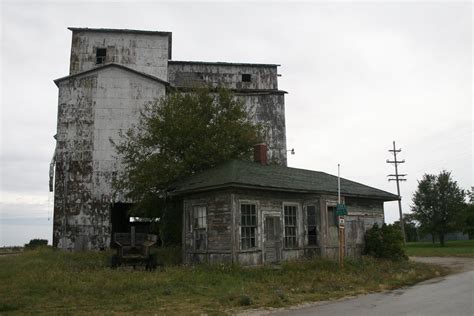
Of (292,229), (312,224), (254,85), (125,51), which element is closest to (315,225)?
(312,224)

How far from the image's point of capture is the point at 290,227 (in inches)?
760

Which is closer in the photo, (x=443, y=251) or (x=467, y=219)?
(x=443, y=251)

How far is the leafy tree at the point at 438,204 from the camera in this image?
50562 mm

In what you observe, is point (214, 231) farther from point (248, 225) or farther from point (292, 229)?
point (292, 229)

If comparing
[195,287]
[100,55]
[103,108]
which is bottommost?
[195,287]

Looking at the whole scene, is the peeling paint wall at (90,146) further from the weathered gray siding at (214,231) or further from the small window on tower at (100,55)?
the weathered gray siding at (214,231)

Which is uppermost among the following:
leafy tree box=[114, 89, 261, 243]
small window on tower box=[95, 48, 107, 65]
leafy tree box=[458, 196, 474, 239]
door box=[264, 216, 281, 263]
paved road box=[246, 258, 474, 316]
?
small window on tower box=[95, 48, 107, 65]

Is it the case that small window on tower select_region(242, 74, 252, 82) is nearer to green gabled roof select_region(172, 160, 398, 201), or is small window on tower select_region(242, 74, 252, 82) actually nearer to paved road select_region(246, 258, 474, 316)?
green gabled roof select_region(172, 160, 398, 201)

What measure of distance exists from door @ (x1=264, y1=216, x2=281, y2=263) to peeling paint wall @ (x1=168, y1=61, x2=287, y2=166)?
16.7 metres

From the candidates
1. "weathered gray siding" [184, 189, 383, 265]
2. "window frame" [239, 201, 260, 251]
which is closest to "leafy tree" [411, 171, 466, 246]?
"weathered gray siding" [184, 189, 383, 265]

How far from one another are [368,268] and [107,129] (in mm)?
20524

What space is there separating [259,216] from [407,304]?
7.96 metres

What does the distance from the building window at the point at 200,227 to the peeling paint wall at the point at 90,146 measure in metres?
14.0

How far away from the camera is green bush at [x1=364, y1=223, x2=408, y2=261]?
72.1 feet
